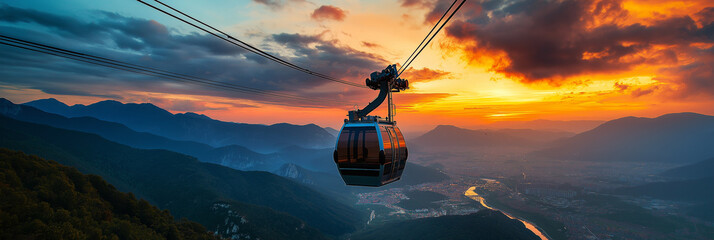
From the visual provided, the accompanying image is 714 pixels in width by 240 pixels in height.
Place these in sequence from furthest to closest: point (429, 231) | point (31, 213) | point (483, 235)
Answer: point (429, 231) < point (483, 235) < point (31, 213)

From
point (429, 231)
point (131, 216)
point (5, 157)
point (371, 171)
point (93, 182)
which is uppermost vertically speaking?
point (371, 171)

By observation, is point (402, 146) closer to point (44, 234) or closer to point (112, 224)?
point (44, 234)

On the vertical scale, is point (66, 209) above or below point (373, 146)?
below

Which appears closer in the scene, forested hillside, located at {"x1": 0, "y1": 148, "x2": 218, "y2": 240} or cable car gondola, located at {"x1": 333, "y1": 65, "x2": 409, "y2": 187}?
cable car gondola, located at {"x1": 333, "y1": 65, "x2": 409, "y2": 187}

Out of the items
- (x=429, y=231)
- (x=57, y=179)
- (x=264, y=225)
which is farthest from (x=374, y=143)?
(x=429, y=231)

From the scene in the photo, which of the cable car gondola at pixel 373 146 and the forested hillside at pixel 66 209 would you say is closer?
the cable car gondola at pixel 373 146

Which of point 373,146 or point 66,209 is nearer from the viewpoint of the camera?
point 373,146

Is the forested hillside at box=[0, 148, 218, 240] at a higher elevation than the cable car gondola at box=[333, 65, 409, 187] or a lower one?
lower

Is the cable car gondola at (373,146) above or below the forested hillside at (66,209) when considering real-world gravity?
above
